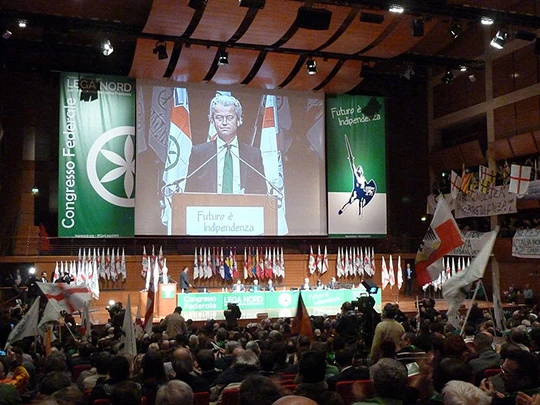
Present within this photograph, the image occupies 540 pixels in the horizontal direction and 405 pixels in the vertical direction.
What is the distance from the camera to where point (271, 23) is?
48.4ft

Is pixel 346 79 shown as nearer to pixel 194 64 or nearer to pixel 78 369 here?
pixel 194 64

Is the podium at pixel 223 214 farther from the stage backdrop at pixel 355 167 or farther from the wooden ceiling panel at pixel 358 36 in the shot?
the wooden ceiling panel at pixel 358 36

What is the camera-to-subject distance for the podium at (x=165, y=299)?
48.0 feet

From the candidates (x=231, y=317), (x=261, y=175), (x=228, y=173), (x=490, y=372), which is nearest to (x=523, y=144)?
(x=261, y=175)

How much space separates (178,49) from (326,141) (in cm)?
601

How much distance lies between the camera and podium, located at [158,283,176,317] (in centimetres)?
1464

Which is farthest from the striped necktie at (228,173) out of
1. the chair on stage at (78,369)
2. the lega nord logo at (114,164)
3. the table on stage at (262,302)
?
the chair on stage at (78,369)

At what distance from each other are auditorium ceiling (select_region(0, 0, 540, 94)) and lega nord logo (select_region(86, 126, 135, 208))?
2.08m

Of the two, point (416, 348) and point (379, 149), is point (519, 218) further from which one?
point (416, 348)

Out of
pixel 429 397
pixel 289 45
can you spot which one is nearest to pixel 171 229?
pixel 289 45

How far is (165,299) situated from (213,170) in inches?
198

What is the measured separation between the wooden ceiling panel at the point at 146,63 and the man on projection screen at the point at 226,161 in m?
2.04

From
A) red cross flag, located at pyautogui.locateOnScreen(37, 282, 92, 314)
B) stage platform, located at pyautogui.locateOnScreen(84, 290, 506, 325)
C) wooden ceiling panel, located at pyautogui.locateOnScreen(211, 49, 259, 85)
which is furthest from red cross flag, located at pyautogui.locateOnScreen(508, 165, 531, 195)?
red cross flag, located at pyautogui.locateOnScreen(37, 282, 92, 314)

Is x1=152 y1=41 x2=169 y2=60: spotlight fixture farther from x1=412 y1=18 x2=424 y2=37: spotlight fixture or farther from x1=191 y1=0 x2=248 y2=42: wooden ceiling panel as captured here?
x1=412 y1=18 x2=424 y2=37: spotlight fixture
